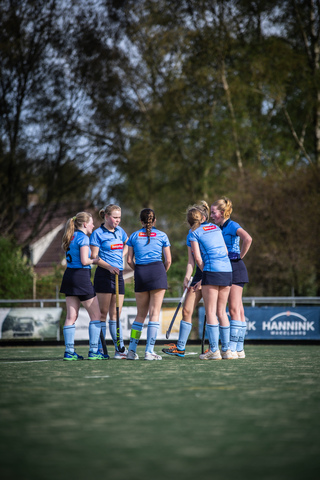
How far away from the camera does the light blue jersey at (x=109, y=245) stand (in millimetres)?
7852

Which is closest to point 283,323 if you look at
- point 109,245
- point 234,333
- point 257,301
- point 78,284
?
point 257,301

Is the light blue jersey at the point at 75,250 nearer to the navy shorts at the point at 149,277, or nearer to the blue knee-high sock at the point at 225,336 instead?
the navy shorts at the point at 149,277

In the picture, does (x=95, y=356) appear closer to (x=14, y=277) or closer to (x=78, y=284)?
(x=78, y=284)

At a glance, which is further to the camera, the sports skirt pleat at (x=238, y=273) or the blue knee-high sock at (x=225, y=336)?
the sports skirt pleat at (x=238, y=273)

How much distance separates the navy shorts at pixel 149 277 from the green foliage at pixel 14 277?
451 inches

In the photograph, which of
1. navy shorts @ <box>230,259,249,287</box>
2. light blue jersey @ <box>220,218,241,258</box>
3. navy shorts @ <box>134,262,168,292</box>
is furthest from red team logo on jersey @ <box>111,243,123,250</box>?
navy shorts @ <box>230,259,249,287</box>

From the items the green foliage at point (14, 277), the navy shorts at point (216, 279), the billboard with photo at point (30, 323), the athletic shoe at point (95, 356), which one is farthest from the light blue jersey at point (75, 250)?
the green foliage at point (14, 277)

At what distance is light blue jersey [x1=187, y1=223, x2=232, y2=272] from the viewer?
7.48 meters

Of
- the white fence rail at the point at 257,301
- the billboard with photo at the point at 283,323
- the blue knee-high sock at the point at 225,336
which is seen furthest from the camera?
the white fence rail at the point at 257,301

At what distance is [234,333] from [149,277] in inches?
54.3

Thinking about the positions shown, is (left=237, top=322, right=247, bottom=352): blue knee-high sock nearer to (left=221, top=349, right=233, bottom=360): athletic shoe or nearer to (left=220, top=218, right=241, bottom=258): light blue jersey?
(left=221, top=349, right=233, bottom=360): athletic shoe

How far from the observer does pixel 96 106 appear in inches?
1044

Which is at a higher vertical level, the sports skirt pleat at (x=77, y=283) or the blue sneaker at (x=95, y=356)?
the sports skirt pleat at (x=77, y=283)

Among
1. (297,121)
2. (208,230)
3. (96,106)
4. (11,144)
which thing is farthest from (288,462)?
(297,121)
